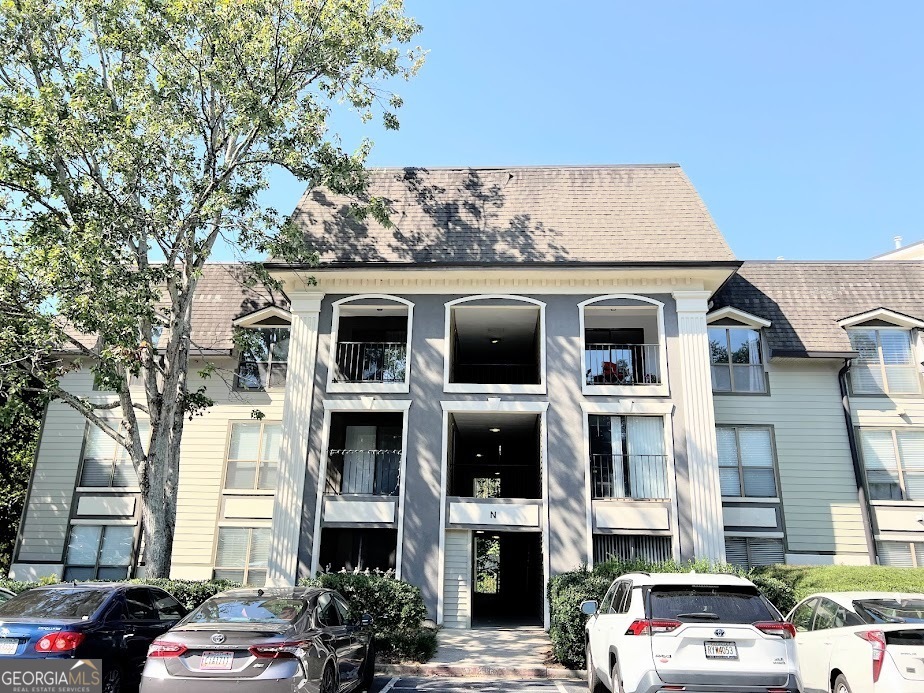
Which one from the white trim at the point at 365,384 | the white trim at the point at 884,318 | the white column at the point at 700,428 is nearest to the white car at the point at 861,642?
the white column at the point at 700,428

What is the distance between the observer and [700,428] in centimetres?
1698

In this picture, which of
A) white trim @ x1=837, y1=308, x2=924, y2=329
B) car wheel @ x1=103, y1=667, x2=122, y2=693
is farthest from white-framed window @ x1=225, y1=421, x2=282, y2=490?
white trim @ x1=837, y1=308, x2=924, y2=329

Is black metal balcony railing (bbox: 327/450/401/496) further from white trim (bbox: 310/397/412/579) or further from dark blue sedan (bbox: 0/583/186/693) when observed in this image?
dark blue sedan (bbox: 0/583/186/693)

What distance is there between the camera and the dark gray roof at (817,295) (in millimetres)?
20297

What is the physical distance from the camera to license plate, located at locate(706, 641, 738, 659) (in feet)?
22.2

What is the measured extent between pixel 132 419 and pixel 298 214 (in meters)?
7.59

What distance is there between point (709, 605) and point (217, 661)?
5.03 meters

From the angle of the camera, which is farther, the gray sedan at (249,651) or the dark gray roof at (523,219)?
the dark gray roof at (523,219)

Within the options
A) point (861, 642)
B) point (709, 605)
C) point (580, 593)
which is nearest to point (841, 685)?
point (861, 642)

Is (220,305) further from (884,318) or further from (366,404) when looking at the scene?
(884,318)

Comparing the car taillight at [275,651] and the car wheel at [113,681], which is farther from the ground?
the car taillight at [275,651]

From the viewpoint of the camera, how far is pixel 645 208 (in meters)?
19.5

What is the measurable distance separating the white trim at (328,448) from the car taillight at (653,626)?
1005 centimetres

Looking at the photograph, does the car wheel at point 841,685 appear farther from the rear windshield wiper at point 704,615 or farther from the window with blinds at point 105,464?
the window with blinds at point 105,464
